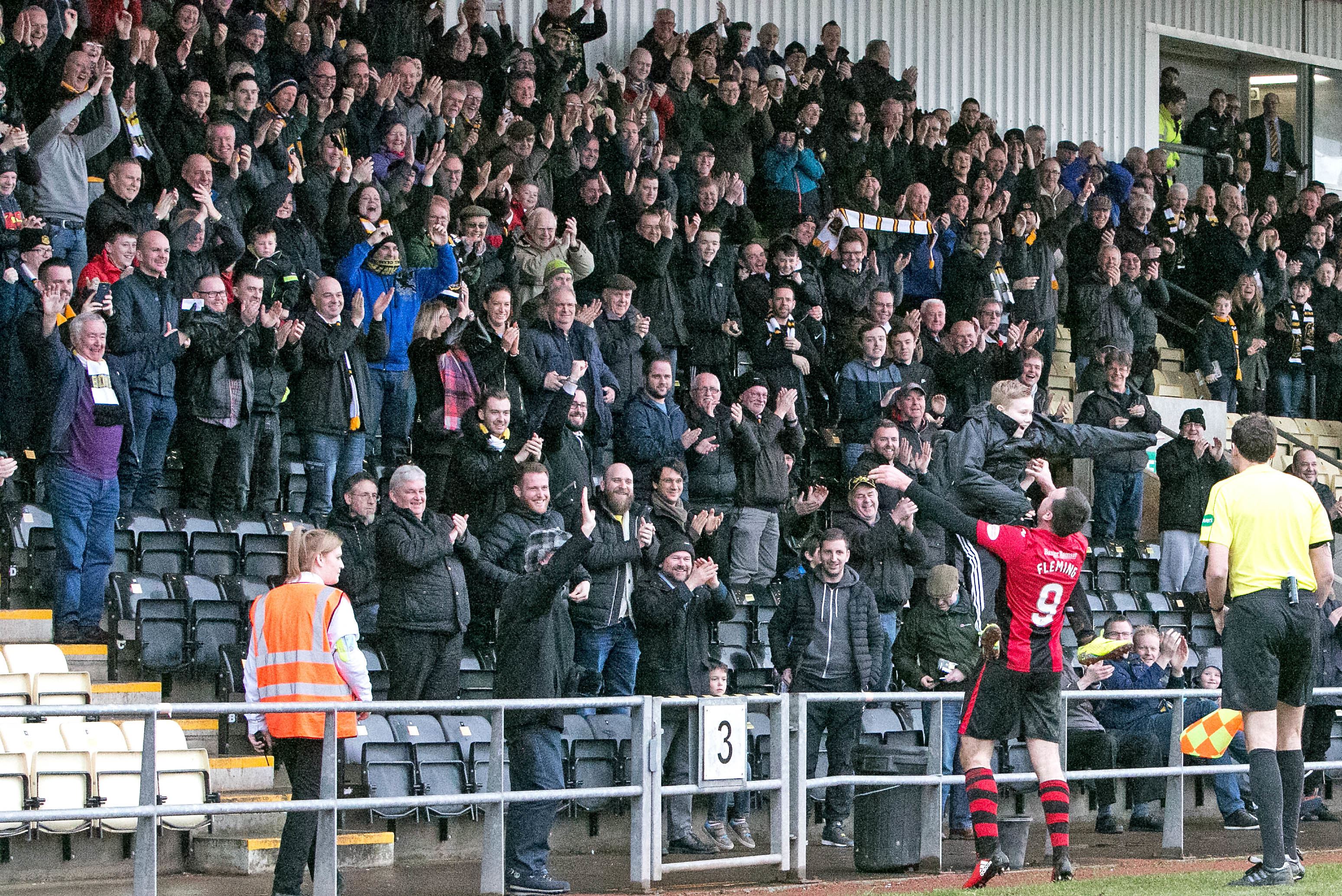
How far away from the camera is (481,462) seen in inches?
475

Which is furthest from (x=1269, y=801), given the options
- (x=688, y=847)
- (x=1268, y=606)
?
(x=688, y=847)

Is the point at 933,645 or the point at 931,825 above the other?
the point at 933,645

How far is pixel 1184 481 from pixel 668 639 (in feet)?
23.4

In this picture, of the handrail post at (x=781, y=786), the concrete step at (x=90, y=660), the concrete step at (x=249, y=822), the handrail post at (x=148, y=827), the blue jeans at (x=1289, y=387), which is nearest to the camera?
the handrail post at (x=148, y=827)

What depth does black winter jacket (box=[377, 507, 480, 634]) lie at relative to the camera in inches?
403

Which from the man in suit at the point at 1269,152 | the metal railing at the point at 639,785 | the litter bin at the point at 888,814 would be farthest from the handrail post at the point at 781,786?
the man in suit at the point at 1269,152

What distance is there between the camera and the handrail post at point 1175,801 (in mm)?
10891

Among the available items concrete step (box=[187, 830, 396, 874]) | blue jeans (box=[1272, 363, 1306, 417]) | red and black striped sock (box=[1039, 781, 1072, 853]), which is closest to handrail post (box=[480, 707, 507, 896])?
concrete step (box=[187, 830, 396, 874])

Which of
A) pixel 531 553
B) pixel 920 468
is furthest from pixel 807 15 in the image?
pixel 531 553

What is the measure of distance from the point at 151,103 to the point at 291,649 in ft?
21.2

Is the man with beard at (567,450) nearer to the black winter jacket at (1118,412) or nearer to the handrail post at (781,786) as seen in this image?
the handrail post at (781,786)

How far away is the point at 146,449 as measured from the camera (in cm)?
1177

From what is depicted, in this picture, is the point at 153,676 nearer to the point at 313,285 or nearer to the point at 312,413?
the point at 312,413

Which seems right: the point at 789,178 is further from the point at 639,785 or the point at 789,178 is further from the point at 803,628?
the point at 639,785
